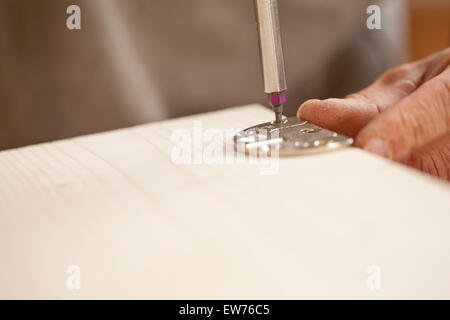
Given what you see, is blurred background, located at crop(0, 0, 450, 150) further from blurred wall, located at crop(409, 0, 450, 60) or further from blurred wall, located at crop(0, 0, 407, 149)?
blurred wall, located at crop(409, 0, 450, 60)

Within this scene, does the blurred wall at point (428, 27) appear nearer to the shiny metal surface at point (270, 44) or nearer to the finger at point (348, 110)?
the finger at point (348, 110)

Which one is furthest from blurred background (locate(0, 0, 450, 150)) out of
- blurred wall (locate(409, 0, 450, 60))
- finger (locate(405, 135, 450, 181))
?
blurred wall (locate(409, 0, 450, 60))

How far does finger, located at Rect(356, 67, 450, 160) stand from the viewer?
0.41m

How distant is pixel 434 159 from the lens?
52 centimetres

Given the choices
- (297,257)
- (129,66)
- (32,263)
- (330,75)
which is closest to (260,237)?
(297,257)

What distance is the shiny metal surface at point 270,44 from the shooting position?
1.33 ft

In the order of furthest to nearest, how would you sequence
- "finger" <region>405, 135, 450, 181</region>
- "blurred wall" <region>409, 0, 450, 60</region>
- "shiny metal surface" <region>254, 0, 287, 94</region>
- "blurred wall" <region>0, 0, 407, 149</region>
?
"blurred wall" <region>409, 0, 450, 60</region> → "blurred wall" <region>0, 0, 407, 149</region> → "finger" <region>405, 135, 450, 181</region> → "shiny metal surface" <region>254, 0, 287, 94</region>

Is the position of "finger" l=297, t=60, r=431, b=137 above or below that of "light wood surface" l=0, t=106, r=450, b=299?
above

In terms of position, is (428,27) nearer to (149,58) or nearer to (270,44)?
(149,58)

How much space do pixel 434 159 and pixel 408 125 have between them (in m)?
0.13

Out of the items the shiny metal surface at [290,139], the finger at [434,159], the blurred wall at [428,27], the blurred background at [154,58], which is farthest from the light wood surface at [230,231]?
the blurred wall at [428,27]

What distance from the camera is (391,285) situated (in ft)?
0.79

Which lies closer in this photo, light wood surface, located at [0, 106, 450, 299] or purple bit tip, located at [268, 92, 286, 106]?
light wood surface, located at [0, 106, 450, 299]

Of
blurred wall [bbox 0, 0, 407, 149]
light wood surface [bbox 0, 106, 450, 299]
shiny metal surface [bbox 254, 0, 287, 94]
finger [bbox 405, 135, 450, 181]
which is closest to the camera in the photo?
light wood surface [bbox 0, 106, 450, 299]
